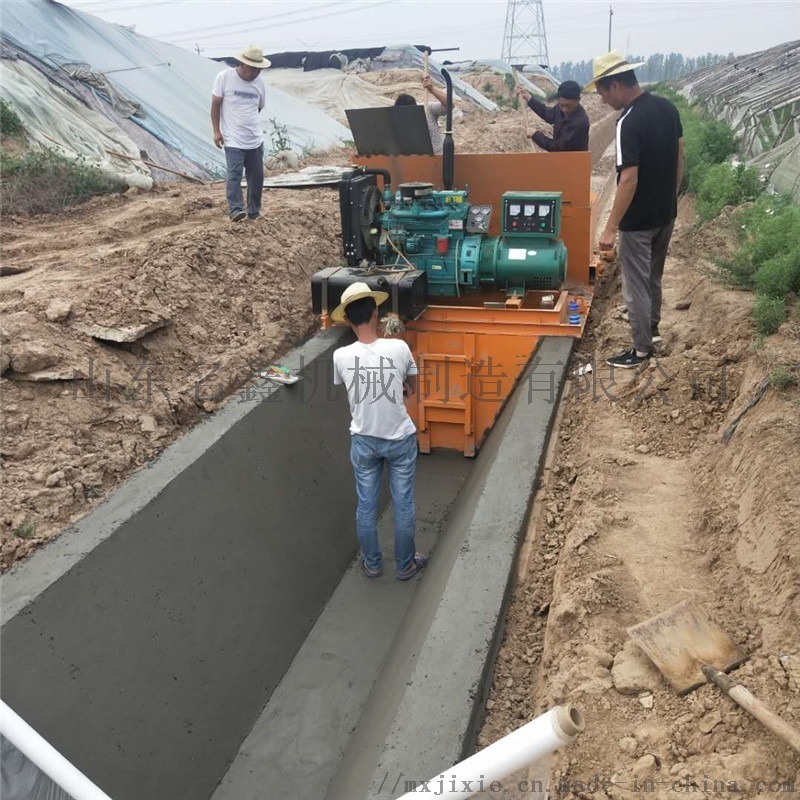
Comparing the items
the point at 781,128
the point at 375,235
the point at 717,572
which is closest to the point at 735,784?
the point at 717,572

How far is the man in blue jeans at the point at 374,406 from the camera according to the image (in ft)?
13.4

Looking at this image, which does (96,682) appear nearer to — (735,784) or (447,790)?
(447,790)

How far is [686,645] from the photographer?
2.41m

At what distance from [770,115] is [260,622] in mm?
11767

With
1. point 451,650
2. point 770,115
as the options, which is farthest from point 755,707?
point 770,115

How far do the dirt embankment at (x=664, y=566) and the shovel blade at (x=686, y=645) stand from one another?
2.3 inches

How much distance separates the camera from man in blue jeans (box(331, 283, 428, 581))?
13.4 feet

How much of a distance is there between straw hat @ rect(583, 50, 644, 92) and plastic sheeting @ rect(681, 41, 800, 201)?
4561 millimetres

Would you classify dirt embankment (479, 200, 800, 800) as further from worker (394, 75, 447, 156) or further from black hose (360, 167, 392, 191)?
worker (394, 75, 447, 156)

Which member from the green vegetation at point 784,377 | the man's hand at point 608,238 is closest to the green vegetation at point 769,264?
the green vegetation at point 784,377

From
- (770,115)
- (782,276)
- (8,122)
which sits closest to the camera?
(782,276)

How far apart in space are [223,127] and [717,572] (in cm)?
576

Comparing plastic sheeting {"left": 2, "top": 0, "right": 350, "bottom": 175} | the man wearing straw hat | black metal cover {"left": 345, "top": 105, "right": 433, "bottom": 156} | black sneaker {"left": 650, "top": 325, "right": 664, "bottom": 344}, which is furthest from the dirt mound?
plastic sheeting {"left": 2, "top": 0, "right": 350, "bottom": 175}

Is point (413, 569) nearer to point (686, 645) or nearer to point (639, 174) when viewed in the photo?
point (686, 645)
